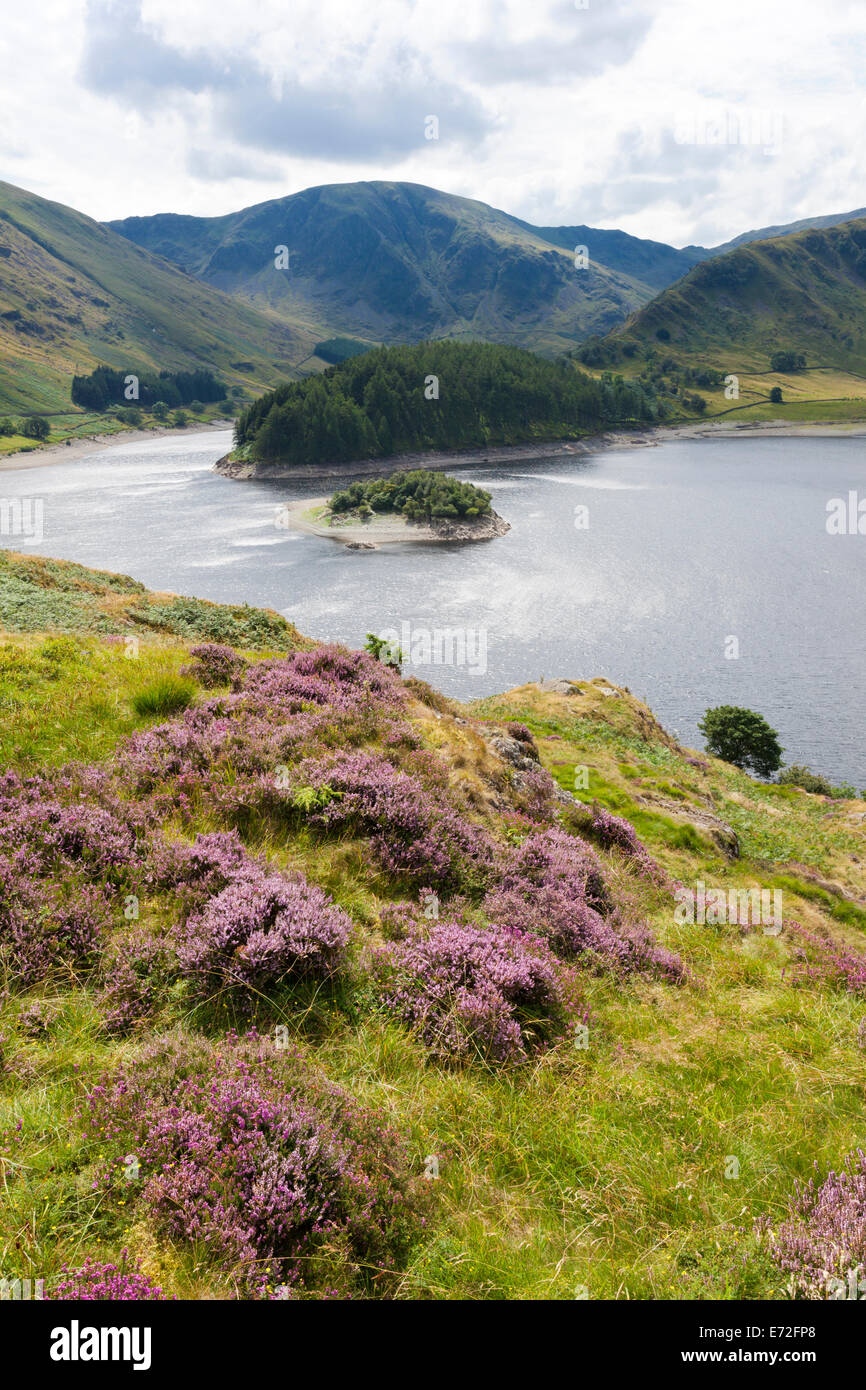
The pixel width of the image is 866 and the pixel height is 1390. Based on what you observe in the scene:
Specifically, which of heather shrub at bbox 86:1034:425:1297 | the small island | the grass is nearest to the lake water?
the small island

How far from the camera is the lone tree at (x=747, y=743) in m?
44.8

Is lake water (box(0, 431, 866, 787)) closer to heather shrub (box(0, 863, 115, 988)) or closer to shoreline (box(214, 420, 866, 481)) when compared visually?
shoreline (box(214, 420, 866, 481))

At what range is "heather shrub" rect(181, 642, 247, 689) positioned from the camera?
12.4 meters

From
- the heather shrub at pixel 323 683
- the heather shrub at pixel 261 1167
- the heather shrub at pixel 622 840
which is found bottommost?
the heather shrub at pixel 622 840

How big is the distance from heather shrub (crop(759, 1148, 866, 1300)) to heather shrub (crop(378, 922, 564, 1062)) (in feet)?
8.09

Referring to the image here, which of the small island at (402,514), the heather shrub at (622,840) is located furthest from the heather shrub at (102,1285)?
the small island at (402,514)

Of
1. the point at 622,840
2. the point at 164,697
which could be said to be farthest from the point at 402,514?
the point at 164,697

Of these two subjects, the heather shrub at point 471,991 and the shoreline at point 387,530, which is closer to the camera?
the heather shrub at point 471,991

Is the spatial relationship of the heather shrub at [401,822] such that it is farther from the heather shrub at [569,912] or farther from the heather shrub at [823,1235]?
the heather shrub at [823,1235]

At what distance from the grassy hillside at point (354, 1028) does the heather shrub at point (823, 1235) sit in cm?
4

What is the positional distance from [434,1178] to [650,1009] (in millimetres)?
4053

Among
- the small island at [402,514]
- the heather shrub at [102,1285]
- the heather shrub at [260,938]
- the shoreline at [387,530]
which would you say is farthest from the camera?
the small island at [402,514]

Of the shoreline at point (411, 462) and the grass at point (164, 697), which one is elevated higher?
the shoreline at point (411, 462)
